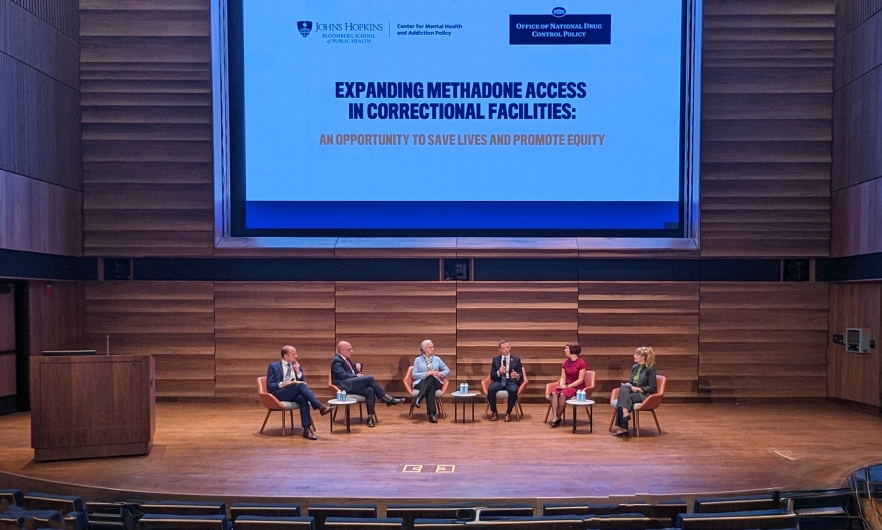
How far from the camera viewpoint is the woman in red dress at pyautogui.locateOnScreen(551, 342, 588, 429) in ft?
26.1

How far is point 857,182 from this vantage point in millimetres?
8758

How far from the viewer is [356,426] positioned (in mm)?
8000

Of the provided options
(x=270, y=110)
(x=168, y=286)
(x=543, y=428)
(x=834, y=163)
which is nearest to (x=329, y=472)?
(x=543, y=428)

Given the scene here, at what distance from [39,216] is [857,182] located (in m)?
10.4

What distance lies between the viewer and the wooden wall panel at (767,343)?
9.39 metres

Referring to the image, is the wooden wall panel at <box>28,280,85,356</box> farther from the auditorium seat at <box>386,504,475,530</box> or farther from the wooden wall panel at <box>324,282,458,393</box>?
the auditorium seat at <box>386,504,475,530</box>

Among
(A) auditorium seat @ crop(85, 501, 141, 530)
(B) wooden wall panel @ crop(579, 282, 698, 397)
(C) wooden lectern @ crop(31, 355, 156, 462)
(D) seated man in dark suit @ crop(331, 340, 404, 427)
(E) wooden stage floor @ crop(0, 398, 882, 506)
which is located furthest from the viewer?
(B) wooden wall panel @ crop(579, 282, 698, 397)

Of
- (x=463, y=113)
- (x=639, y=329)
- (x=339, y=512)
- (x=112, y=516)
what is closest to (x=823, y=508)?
(x=339, y=512)

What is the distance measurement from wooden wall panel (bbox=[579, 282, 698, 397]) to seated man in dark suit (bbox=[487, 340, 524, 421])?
1427mm

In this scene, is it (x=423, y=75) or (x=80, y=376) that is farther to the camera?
(x=423, y=75)

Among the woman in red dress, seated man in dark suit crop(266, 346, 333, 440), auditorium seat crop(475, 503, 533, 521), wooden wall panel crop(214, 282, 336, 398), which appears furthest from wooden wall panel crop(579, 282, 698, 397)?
auditorium seat crop(475, 503, 533, 521)

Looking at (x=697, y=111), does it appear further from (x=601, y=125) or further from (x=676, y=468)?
(x=676, y=468)

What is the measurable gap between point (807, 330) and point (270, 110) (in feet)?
26.2

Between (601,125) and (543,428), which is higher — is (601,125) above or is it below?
above
